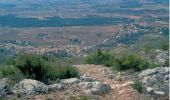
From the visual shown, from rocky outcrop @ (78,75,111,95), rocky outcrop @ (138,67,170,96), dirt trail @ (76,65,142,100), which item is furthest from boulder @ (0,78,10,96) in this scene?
rocky outcrop @ (138,67,170,96)

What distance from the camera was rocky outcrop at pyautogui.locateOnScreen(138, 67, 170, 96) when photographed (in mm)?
12596

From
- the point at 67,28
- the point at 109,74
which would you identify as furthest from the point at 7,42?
the point at 109,74

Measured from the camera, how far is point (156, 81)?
44.3 ft

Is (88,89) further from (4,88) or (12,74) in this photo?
(12,74)

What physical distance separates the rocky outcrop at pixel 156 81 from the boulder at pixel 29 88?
288 cm

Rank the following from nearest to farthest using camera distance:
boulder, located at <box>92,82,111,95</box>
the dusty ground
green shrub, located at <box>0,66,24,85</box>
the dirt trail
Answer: the dusty ground, the dirt trail, boulder, located at <box>92,82,111,95</box>, green shrub, located at <box>0,66,24,85</box>

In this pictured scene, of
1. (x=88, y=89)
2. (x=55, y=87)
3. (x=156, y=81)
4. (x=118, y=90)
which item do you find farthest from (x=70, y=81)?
(x=156, y=81)

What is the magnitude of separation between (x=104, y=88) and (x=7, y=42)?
9916 centimetres

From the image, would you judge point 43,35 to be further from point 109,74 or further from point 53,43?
point 109,74

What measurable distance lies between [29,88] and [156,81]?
3.73m

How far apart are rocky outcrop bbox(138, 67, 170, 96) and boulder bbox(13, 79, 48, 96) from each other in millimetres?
2877

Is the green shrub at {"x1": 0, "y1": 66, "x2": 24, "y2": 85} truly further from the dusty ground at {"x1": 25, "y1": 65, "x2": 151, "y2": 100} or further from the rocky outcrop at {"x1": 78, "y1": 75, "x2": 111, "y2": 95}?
the rocky outcrop at {"x1": 78, "y1": 75, "x2": 111, "y2": 95}

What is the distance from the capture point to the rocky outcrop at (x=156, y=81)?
12.6 metres

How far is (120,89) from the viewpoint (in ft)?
42.8
